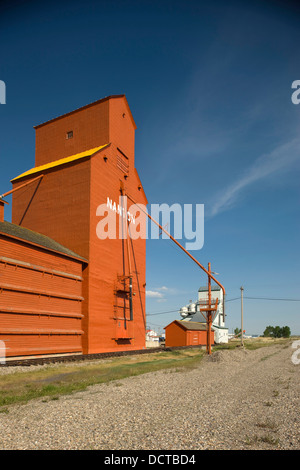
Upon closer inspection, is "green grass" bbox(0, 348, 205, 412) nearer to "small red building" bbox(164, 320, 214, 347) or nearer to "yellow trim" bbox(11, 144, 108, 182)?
"yellow trim" bbox(11, 144, 108, 182)

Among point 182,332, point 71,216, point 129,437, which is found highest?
point 71,216

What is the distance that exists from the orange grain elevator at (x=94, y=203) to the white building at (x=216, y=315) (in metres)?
22.0

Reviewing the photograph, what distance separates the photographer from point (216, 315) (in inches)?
2445

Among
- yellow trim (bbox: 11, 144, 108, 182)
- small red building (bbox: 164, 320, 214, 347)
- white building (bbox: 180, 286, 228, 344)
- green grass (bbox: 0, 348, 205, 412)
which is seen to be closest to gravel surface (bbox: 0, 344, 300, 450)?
green grass (bbox: 0, 348, 205, 412)

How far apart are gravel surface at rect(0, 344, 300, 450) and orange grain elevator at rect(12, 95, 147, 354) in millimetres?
15815

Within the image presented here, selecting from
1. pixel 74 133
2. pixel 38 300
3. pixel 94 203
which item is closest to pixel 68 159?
pixel 74 133

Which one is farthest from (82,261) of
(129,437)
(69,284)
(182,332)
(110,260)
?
(182,332)

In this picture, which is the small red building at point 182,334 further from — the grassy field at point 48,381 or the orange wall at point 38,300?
the grassy field at point 48,381

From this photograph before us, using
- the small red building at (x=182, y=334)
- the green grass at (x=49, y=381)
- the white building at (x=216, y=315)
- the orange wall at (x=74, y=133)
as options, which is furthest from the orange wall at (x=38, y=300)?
the white building at (x=216, y=315)

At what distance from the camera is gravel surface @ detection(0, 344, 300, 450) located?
5986 millimetres

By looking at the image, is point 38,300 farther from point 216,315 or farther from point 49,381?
point 216,315

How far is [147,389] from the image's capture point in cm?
1177
